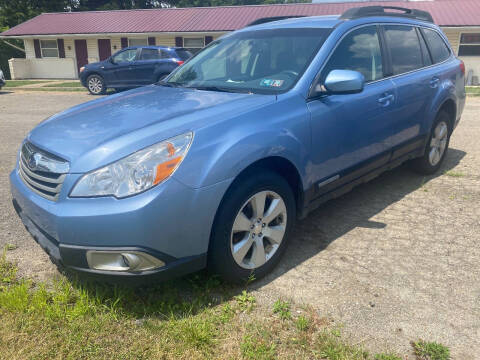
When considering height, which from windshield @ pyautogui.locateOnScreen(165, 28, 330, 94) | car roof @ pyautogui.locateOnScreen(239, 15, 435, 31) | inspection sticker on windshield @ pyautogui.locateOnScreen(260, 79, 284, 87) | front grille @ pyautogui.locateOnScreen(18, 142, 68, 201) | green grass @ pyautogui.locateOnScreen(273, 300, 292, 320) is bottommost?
green grass @ pyautogui.locateOnScreen(273, 300, 292, 320)

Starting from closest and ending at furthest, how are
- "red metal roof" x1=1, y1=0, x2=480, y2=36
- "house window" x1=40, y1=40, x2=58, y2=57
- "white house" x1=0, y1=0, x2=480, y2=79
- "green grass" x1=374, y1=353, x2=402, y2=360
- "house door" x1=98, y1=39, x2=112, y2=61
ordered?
1. "green grass" x1=374, y1=353, x2=402, y2=360
2. "red metal roof" x1=1, y1=0, x2=480, y2=36
3. "white house" x1=0, y1=0, x2=480, y2=79
4. "house door" x1=98, y1=39, x2=112, y2=61
5. "house window" x1=40, y1=40, x2=58, y2=57

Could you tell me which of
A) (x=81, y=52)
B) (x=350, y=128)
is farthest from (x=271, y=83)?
(x=81, y=52)

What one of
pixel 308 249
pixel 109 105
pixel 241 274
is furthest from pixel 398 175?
pixel 109 105

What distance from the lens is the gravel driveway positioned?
2.54 meters

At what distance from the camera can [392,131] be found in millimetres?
4008

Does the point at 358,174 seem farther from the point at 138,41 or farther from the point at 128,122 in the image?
the point at 138,41

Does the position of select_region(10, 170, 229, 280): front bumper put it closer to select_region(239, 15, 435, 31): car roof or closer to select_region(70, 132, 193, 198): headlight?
select_region(70, 132, 193, 198): headlight

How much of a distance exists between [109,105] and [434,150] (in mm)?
3861

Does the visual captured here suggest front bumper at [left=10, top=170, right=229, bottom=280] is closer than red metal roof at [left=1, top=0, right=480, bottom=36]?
Yes

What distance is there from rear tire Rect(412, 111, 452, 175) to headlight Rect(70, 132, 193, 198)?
3.68m

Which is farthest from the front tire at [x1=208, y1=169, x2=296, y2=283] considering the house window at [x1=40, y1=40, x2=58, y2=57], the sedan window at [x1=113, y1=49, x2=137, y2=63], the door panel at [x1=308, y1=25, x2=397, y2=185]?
the house window at [x1=40, y1=40, x2=58, y2=57]

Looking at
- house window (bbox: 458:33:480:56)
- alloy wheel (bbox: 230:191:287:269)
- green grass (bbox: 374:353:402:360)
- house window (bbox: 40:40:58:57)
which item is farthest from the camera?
house window (bbox: 40:40:58:57)

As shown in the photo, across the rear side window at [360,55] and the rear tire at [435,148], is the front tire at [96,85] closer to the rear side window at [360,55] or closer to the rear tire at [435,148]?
the rear tire at [435,148]

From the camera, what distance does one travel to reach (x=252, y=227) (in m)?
2.84
